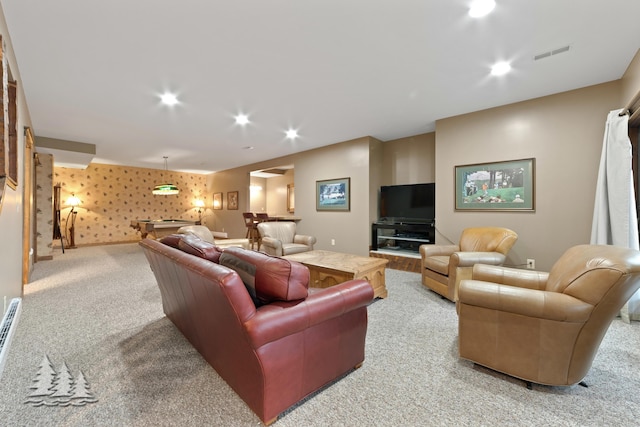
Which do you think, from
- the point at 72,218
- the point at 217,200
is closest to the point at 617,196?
the point at 217,200

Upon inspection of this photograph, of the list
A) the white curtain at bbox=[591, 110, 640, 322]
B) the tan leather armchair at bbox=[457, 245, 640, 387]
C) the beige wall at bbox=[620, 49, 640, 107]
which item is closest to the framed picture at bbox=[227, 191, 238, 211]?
the tan leather armchair at bbox=[457, 245, 640, 387]

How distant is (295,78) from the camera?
3.07 meters

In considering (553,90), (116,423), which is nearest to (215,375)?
(116,423)

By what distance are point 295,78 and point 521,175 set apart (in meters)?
3.26

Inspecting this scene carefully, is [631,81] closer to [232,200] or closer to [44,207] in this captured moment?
[232,200]

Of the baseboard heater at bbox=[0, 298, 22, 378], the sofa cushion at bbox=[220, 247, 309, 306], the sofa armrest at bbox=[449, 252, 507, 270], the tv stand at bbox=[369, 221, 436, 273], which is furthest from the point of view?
the tv stand at bbox=[369, 221, 436, 273]

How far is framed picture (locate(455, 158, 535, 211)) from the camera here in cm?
361

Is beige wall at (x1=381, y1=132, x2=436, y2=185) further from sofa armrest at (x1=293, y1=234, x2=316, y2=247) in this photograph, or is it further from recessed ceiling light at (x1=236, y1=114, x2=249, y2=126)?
recessed ceiling light at (x1=236, y1=114, x2=249, y2=126)

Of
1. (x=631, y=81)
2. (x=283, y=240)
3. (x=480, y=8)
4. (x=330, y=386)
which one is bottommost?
(x=330, y=386)

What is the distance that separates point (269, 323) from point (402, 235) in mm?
4296

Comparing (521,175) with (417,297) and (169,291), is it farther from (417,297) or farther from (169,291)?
(169,291)

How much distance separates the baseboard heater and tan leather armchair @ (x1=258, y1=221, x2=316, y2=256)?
2.80 metres

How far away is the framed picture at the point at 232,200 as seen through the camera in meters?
9.05

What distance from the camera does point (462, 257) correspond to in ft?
9.67
